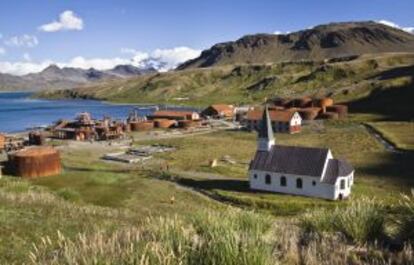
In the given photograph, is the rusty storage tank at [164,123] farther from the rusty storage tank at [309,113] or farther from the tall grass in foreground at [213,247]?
the tall grass in foreground at [213,247]

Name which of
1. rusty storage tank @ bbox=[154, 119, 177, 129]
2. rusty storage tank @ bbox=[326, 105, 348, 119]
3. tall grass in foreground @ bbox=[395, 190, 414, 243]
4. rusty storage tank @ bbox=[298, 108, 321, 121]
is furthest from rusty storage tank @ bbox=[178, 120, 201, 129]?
tall grass in foreground @ bbox=[395, 190, 414, 243]

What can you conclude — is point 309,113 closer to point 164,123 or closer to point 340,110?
point 340,110

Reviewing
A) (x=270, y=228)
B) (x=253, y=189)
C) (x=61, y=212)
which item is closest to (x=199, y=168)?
(x=253, y=189)

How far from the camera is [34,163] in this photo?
2422 inches

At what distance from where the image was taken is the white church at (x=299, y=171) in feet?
165

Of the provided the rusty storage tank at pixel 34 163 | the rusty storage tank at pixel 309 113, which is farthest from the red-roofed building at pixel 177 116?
the rusty storage tank at pixel 34 163

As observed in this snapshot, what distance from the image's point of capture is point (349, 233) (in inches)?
507

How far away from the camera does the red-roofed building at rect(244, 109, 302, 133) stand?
108 m

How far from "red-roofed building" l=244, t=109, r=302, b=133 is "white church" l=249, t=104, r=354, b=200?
51826mm

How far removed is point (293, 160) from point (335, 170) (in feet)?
15.2

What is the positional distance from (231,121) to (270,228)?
12884cm

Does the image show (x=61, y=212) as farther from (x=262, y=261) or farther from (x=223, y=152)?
(x=223, y=152)

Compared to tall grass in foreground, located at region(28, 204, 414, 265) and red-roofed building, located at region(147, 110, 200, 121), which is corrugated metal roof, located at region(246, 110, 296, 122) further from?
tall grass in foreground, located at region(28, 204, 414, 265)

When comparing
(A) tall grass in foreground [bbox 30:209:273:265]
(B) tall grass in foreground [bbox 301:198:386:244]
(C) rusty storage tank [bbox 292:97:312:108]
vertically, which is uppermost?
(A) tall grass in foreground [bbox 30:209:273:265]
